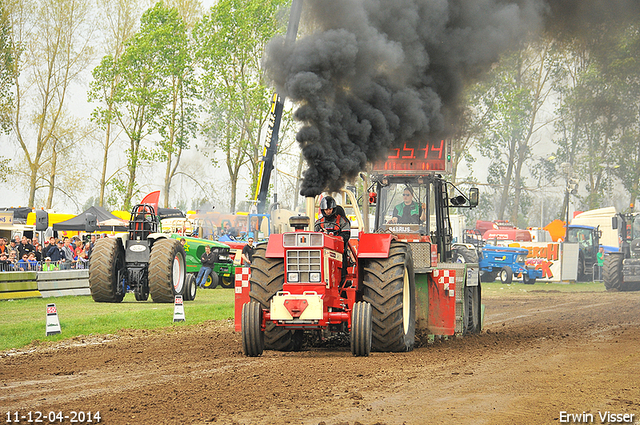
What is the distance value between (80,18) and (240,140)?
10980mm

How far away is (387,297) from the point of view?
969 centimetres

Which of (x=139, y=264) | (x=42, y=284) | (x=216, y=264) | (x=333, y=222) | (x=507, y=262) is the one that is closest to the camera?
(x=333, y=222)

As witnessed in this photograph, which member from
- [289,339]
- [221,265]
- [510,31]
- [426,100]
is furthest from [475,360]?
[221,265]

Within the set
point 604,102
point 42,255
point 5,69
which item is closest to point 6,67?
point 5,69

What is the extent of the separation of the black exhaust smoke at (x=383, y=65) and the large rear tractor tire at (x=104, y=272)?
29.2 ft

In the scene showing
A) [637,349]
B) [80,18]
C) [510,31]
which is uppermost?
[80,18]

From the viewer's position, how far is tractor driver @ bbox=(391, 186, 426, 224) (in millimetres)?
13117

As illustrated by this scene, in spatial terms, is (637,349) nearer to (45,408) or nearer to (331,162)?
(331,162)

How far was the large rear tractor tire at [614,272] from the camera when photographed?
28703 millimetres

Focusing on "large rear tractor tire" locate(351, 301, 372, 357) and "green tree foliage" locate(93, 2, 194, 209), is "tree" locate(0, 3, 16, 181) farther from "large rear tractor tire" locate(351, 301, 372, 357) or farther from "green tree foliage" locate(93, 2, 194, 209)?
"large rear tractor tire" locate(351, 301, 372, 357)

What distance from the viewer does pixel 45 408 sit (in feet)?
20.7

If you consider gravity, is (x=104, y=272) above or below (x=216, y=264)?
above

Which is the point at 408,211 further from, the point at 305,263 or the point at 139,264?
the point at 139,264

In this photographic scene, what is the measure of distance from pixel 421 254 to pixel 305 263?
134 inches
